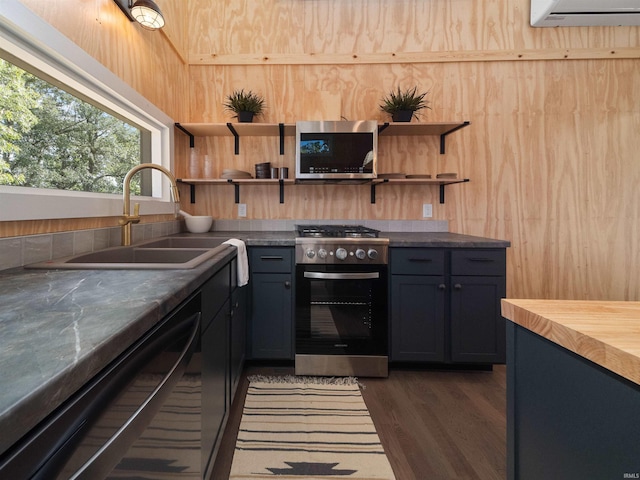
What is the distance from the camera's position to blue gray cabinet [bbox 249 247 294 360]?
7.08ft

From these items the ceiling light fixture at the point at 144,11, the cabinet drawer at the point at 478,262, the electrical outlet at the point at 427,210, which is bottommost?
the cabinet drawer at the point at 478,262

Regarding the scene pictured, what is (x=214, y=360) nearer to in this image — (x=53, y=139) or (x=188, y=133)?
(x=53, y=139)

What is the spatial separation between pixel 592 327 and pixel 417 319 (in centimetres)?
169

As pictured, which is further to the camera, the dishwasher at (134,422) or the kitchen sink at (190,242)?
the kitchen sink at (190,242)

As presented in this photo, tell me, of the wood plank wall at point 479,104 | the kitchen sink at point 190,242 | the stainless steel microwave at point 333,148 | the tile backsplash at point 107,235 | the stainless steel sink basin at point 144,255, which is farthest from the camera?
the wood plank wall at point 479,104

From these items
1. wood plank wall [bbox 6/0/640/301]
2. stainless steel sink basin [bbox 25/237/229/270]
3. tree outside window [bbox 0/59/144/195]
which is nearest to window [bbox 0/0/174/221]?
tree outside window [bbox 0/59/144/195]

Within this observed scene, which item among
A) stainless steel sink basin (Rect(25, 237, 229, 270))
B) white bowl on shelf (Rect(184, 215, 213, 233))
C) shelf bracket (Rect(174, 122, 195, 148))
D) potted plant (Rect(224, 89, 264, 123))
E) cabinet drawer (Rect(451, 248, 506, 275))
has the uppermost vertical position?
potted plant (Rect(224, 89, 264, 123))

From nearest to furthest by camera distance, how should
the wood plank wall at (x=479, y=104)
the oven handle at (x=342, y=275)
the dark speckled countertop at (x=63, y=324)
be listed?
1. the dark speckled countertop at (x=63, y=324)
2. the oven handle at (x=342, y=275)
3. the wood plank wall at (x=479, y=104)

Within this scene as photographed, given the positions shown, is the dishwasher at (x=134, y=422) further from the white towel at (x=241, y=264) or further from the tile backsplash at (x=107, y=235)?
the white towel at (x=241, y=264)

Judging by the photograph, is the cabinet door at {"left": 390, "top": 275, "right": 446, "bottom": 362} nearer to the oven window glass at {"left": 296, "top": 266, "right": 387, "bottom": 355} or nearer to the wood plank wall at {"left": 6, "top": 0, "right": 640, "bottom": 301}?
the oven window glass at {"left": 296, "top": 266, "right": 387, "bottom": 355}

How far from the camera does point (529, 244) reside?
2.82 m

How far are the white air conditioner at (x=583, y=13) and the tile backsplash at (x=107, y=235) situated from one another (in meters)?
1.83

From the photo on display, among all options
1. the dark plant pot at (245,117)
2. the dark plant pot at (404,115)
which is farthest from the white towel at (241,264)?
the dark plant pot at (404,115)

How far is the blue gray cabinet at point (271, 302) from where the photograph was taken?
216cm
